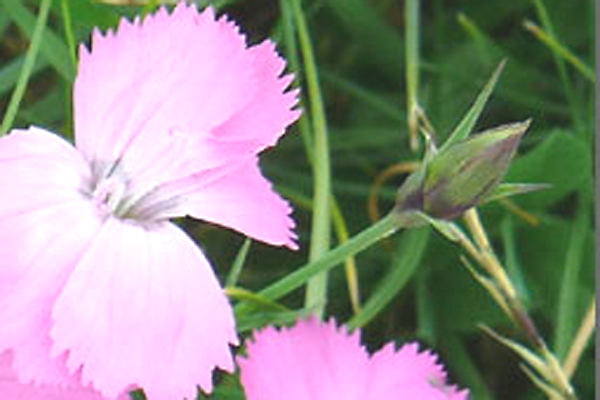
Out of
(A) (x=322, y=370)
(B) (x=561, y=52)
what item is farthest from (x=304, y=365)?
(B) (x=561, y=52)

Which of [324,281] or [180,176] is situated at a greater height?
[180,176]

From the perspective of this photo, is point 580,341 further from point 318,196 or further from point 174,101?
point 174,101

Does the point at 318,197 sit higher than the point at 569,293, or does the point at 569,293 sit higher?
the point at 318,197

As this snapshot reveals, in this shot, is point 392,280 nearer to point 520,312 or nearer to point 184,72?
point 520,312

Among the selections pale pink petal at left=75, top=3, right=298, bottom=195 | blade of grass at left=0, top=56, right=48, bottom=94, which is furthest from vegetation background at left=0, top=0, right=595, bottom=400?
pale pink petal at left=75, top=3, right=298, bottom=195

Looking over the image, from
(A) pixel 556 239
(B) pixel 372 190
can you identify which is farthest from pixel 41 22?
(A) pixel 556 239

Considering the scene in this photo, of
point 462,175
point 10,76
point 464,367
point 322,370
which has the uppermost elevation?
point 10,76

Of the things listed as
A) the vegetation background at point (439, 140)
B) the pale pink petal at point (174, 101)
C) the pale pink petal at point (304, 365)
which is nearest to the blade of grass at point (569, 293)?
the vegetation background at point (439, 140)
